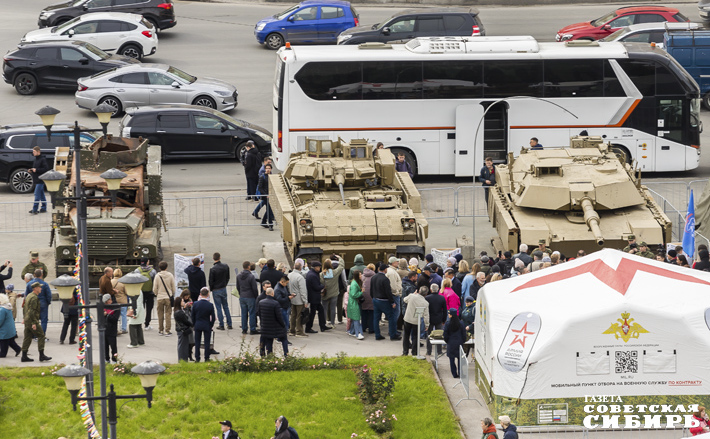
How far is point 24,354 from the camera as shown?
20609mm

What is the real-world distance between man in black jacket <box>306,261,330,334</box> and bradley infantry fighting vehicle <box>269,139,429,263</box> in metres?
1.68

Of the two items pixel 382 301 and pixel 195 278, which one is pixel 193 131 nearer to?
pixel 195 278

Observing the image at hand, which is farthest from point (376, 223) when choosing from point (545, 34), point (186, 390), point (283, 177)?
point (545, 34)

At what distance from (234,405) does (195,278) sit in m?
4.46

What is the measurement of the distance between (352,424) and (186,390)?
2.73m

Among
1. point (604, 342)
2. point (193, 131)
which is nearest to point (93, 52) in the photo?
point (193, 131)

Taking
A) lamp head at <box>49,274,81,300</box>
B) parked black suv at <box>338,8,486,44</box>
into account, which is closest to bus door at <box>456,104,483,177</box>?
parked black suv at <box>338,8,486,44</box>

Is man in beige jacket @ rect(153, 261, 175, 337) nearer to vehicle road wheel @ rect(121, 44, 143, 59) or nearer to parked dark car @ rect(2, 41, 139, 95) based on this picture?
parked dark car @ rect(2, 41, 139, 95)

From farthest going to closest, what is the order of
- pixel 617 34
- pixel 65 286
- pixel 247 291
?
pixel 617 34 → pixel 247 291 → pixel 65 286

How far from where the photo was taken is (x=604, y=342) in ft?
54.9

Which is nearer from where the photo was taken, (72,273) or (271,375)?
(271,375)

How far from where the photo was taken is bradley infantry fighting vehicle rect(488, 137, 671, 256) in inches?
998

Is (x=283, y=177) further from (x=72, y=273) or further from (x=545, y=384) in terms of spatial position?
(x=545, y=384)

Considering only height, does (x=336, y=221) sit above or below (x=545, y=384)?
above
